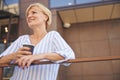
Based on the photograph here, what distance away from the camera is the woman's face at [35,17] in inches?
67.5

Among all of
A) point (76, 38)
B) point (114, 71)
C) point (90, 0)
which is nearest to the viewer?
point (90, 0)

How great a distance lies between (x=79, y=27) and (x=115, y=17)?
1.43 meters

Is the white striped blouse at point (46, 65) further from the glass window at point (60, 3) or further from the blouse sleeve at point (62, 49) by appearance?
the glass window at point (60, 3)

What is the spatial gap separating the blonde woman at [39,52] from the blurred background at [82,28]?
5.52 metres

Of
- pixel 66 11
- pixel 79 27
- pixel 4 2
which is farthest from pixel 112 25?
pixel 4 2

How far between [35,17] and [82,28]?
270 inches

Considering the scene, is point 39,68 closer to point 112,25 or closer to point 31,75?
point 31,75

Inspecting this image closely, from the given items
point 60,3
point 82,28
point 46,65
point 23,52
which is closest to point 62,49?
point 46,65

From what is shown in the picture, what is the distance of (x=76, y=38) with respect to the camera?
27.6ft

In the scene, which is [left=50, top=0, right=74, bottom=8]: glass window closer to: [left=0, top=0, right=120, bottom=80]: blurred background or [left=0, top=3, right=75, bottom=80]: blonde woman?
[left=0, top=0, right=120, bottom=80]: blurred background

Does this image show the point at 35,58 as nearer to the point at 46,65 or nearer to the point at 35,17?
the point at 46,65

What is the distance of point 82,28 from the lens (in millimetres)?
8492

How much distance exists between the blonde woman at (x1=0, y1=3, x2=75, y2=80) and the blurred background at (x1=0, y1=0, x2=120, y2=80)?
18.1ft

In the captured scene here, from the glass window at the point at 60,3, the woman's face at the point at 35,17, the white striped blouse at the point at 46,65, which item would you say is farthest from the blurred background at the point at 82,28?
A: the white striped blouse at the point at 46,65
